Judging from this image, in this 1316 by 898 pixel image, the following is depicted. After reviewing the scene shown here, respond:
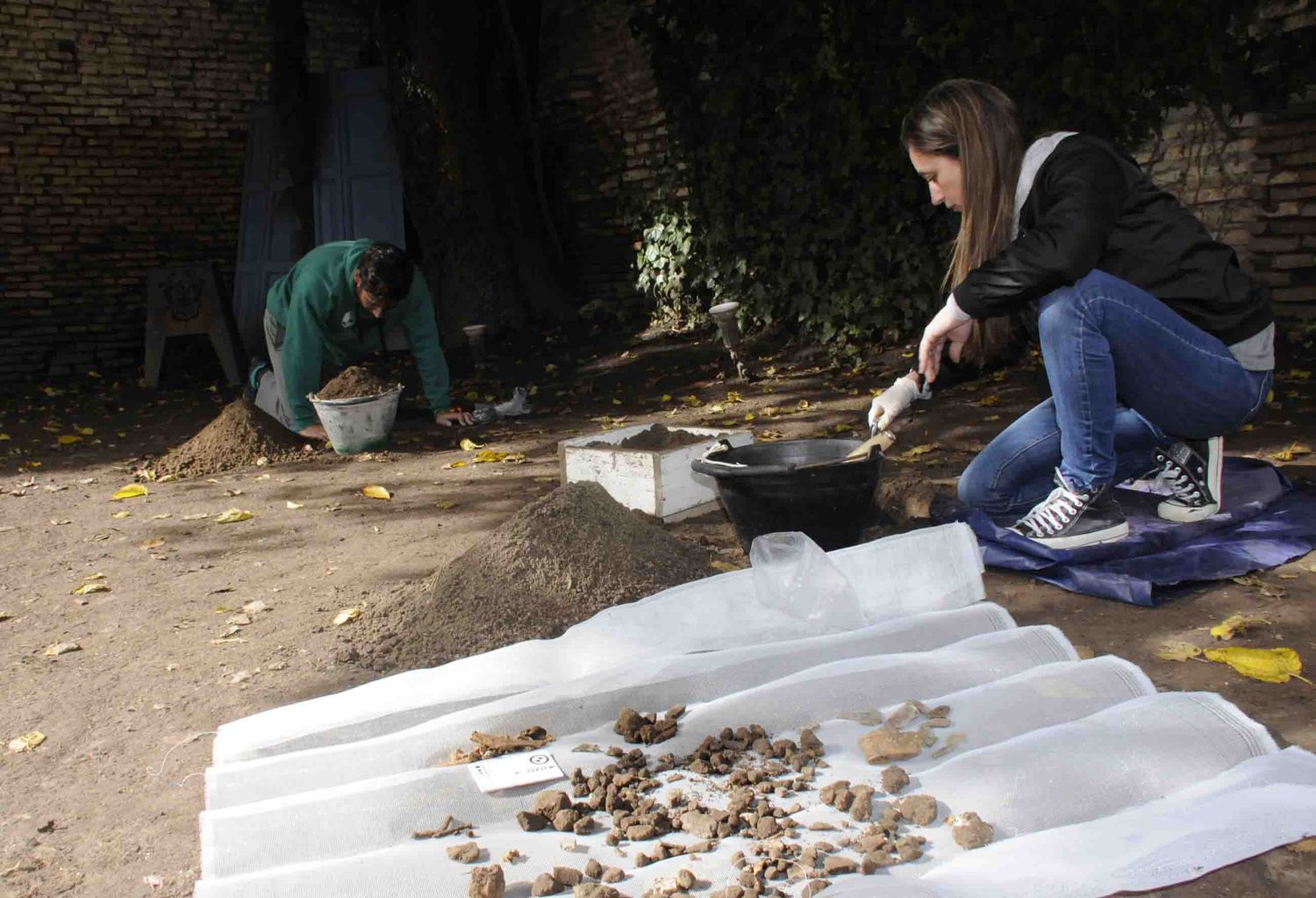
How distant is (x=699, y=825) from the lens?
1724mm

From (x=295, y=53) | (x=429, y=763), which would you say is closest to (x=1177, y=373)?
(x=429, y=763)

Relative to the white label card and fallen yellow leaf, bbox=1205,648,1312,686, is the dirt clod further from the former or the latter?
fallen yellow leaf, bbox=1205,648,1312,686

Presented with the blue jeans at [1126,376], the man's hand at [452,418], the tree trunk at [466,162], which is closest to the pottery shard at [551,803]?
the blue jeans at [1126,376]

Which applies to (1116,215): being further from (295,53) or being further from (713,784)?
(295,53)

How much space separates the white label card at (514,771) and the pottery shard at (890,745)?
536mm

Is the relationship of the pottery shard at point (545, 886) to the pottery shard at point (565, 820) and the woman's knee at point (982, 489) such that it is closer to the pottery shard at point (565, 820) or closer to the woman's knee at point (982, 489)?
the pottery shard at point (565, 820)

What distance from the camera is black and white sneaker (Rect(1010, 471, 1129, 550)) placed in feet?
9.57

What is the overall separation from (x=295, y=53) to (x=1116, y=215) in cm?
857

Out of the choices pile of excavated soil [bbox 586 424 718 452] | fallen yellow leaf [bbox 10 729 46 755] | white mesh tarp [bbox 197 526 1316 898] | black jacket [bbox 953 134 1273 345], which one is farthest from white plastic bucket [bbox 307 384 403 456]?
black jacket [bbox 953 134 1273 345]

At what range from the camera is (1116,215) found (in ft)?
9.17

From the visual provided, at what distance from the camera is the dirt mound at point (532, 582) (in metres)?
2.74

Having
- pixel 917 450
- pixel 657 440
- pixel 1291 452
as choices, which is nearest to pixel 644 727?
pixel 657 440

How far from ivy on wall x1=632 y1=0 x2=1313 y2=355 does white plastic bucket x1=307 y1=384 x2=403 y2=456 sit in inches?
111

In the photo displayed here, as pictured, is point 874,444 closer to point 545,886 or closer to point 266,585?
point 545,886
